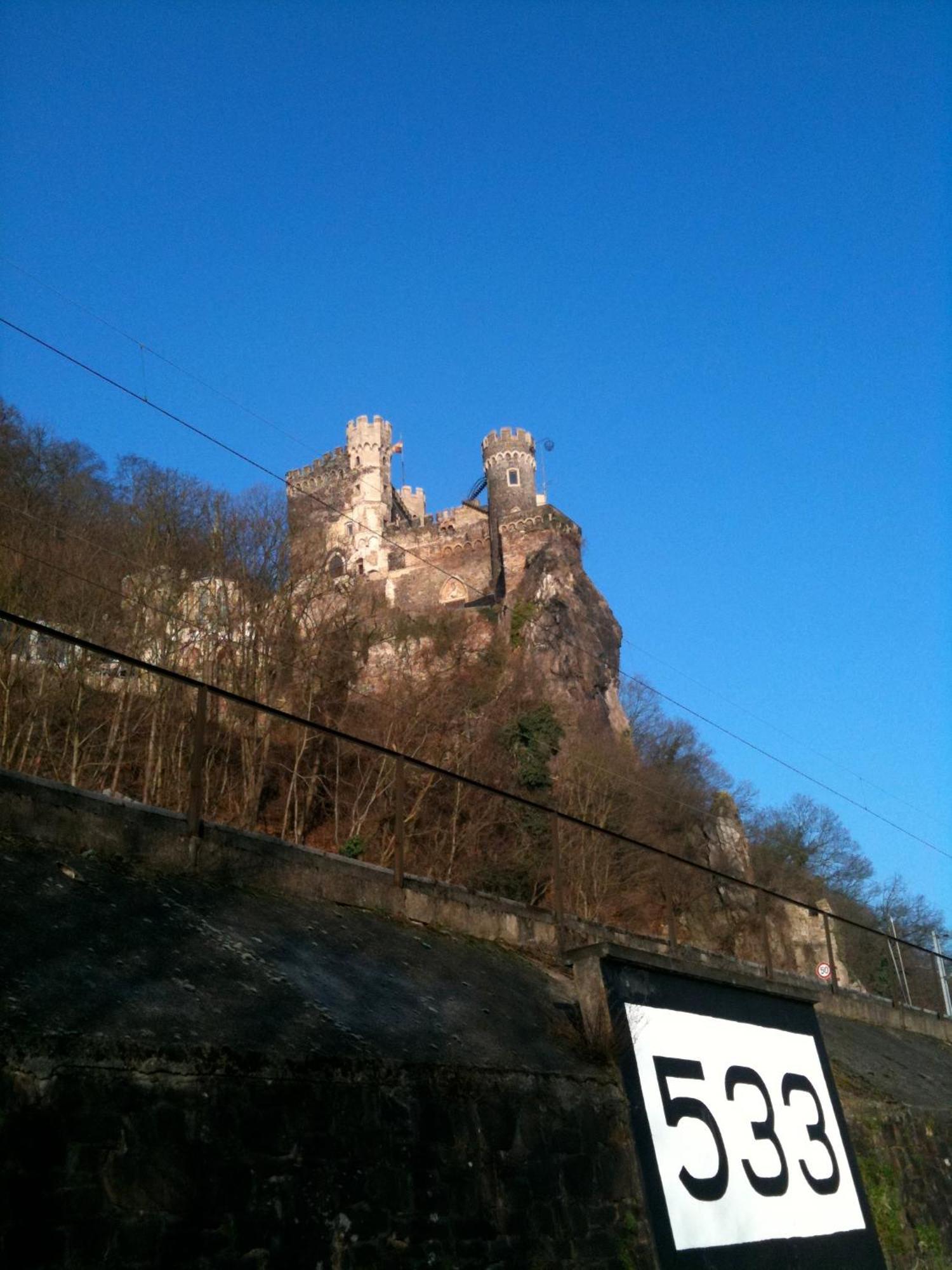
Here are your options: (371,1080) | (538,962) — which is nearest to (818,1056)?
(538,962)

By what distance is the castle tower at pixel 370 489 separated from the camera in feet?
237

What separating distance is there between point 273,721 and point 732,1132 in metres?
15.3

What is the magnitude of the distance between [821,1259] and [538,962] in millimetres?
3127

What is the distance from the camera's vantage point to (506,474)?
71312mm

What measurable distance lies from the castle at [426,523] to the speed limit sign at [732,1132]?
163 ft

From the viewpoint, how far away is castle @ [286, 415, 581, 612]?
2418 inches

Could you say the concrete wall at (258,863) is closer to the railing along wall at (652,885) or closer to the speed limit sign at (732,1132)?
the speed limit sign at (732,1132)

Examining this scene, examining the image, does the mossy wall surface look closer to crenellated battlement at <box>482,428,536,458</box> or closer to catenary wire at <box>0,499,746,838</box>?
catenary wire at <box>0,499,746,838</box>

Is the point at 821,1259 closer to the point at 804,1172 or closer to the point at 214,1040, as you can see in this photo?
the point at 804,1172

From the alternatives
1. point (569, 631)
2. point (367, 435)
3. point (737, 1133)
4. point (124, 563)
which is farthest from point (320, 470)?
point (737, 1133)

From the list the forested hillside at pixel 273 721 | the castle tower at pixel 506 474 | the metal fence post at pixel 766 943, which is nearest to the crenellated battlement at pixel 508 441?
the castle tower at pixel 506 474

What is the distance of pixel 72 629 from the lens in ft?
75.5

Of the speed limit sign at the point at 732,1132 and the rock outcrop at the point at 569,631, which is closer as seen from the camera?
the speed limit sign at the point at 732,1132

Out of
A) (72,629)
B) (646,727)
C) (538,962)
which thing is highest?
(646,727)
